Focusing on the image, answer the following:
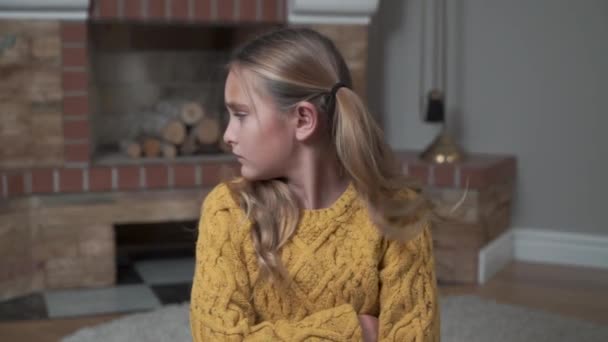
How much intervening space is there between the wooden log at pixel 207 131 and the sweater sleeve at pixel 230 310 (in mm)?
1602

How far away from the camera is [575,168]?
9.55 ft

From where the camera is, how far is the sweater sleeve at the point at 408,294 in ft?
4.17

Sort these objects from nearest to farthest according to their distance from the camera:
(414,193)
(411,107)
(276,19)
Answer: (414,193) → (276,19) → (411,107)

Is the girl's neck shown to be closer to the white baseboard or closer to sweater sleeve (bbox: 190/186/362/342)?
sweater sleeve (bbox: 190/186/362/342)

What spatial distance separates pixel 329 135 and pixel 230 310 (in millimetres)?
297

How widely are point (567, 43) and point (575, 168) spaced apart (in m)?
0.42

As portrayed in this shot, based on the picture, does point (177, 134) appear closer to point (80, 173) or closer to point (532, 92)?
point (80, 173)

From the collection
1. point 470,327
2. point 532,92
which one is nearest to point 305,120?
point 470,327

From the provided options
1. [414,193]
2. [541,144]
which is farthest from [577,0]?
[414,193]

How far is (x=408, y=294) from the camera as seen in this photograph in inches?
50.6

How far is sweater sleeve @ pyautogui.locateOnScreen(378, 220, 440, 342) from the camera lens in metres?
1.27

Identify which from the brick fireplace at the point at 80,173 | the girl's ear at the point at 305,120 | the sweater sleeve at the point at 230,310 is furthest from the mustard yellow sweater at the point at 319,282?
the brick fireplace at the point at 80,173

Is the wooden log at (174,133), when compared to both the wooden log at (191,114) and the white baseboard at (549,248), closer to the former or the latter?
the wooden log at (191,114)

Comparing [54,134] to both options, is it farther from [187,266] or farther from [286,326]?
[286,326]
